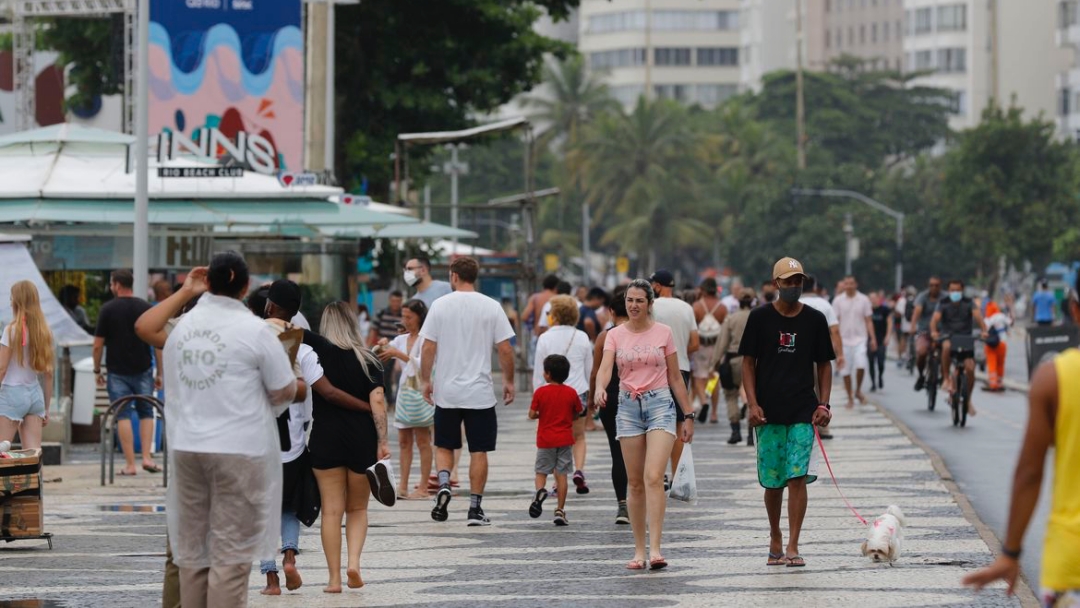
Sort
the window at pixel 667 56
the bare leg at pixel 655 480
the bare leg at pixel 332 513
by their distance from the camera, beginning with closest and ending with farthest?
the bare leg at pixel 332 513, the bare leg at pixel 655 480, the window at pixel 667 56

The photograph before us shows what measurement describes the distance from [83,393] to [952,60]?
11053 centimetres

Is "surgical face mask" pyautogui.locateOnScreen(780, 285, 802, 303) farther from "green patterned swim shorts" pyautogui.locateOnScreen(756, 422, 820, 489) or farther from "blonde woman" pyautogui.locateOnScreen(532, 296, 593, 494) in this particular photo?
"blonde woman" pyautogui.locateOnScreen(532, 296, 593, 494)

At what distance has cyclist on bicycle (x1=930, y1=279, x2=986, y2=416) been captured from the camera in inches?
947

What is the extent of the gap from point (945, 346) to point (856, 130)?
3536 inches

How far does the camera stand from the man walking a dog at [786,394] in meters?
11.4

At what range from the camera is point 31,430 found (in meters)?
15.3

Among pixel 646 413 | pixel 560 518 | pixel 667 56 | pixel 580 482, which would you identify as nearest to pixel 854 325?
pixel 580 482

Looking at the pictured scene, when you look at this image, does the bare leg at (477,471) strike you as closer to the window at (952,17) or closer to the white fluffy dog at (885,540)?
the white fluffy dog at (885,540)

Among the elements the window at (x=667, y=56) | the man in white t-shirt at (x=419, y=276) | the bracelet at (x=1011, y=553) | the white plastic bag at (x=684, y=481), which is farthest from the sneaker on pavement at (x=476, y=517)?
the window at (x=667, y=56)

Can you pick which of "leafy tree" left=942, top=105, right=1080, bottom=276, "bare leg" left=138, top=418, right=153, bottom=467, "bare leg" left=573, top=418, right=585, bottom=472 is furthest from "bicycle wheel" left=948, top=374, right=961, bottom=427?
"leafy tree" left=942, top=105, right=1080, bottom=276

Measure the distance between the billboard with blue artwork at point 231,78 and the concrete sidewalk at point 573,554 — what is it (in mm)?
11205

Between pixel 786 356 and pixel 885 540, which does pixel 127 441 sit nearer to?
pixel 786 356

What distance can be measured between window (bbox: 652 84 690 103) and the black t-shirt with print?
459ft

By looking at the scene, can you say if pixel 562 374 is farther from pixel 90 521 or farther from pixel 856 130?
pixel 856 130
